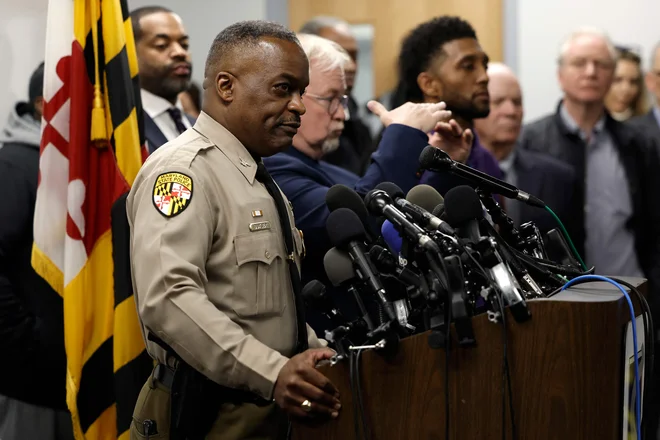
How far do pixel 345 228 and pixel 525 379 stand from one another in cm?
45

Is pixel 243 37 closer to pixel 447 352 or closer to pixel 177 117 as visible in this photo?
pixel 447 352

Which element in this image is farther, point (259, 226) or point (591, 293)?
point (259, 226)

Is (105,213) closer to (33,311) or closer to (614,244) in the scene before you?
(33,311)

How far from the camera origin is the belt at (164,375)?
6.65 feet

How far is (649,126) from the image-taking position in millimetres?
5059

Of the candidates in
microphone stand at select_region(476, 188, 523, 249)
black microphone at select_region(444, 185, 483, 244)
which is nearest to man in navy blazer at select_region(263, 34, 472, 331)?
microphone stand at select_region(476, 188, 523, 249)

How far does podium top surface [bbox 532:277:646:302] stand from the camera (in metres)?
1.61

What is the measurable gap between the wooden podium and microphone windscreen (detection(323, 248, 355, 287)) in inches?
6.2

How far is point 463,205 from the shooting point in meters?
1.82

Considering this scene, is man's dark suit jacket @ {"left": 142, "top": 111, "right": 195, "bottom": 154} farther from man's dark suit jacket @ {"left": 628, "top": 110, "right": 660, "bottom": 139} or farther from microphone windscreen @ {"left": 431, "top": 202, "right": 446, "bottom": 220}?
man's dark suit jacket @ {"left": 628, "top": 110, "right": 660, "bottom": 139}

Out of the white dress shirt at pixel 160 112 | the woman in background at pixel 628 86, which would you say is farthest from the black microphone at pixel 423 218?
the woman in background at pixel 628 86

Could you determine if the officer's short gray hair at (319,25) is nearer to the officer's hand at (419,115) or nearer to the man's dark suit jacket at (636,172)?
the man's dark suit jacket at (636,172)

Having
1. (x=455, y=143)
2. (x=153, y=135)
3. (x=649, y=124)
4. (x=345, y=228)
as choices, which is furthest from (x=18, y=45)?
(x=649, y=124)

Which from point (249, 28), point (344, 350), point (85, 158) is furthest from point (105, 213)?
point (344, 350)
